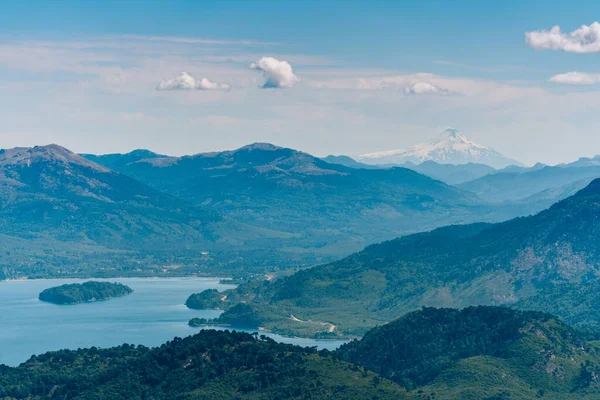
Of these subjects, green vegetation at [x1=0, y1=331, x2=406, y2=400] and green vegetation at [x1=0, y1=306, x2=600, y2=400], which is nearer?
green vegetation at [x1=0, y1=331, x2=406, y2=400]

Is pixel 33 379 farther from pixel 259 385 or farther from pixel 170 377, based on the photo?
pixel 259 385

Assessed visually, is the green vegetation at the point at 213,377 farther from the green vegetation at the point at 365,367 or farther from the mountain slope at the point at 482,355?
the mountain slope at the point at 482,355

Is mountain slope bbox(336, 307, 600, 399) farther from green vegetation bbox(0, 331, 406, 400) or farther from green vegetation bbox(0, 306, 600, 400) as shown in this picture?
green vegetation bbox(0, 331, 406, 400)

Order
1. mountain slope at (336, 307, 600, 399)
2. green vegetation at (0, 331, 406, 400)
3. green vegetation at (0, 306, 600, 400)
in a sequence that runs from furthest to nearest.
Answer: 1. mountain slope at (336, 307, 600, 399)
2. green vegetation at (0, 306, 600, 400)
3. green vegetation at (0, 331, 406, 400)

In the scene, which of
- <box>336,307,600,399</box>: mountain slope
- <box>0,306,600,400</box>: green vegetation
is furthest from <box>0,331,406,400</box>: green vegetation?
<box>336,307,600,399</box>: mountain slope

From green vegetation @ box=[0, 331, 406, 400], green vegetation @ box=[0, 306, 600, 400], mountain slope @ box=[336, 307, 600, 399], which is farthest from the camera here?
A: mountain slope @ box=[336, 307, 600, 399]

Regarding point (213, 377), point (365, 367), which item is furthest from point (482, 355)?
point (213, 377)

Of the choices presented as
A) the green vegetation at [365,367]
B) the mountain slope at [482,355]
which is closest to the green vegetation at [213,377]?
the green vegetation at [365,367]
